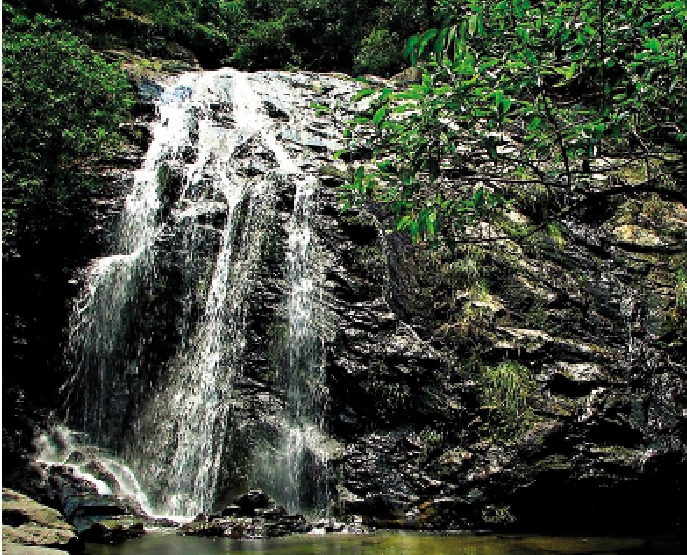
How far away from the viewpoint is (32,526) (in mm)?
4992

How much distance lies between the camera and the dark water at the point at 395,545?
5695 mm

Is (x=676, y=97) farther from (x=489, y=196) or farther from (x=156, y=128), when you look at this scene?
(x=156, y=128)

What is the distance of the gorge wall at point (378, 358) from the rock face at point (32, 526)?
2.83 metres

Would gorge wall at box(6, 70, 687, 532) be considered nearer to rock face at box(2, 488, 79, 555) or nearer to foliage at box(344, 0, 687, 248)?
rock face at box(2, 488, 79, 555)

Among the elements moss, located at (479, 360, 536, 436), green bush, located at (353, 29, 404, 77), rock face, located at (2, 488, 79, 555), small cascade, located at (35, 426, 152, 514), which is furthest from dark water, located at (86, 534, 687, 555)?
green bush, located at (353, 29, 404, 77)

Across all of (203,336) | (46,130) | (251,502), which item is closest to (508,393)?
(251,502)

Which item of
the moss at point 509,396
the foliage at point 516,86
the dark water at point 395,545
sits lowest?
the dark water at point 395,545

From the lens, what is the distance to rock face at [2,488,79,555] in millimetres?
4633

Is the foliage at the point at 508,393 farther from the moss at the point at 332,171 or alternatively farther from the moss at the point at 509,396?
the moss at the point at 332,171

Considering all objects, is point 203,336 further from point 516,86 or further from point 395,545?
point 516,86

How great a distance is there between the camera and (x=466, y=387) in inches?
355

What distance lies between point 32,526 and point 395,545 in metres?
3.22

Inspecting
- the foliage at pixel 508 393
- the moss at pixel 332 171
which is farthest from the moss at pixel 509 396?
the moss at pixel 332 171

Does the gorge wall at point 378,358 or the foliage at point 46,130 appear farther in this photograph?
the foliage at point 46,130
